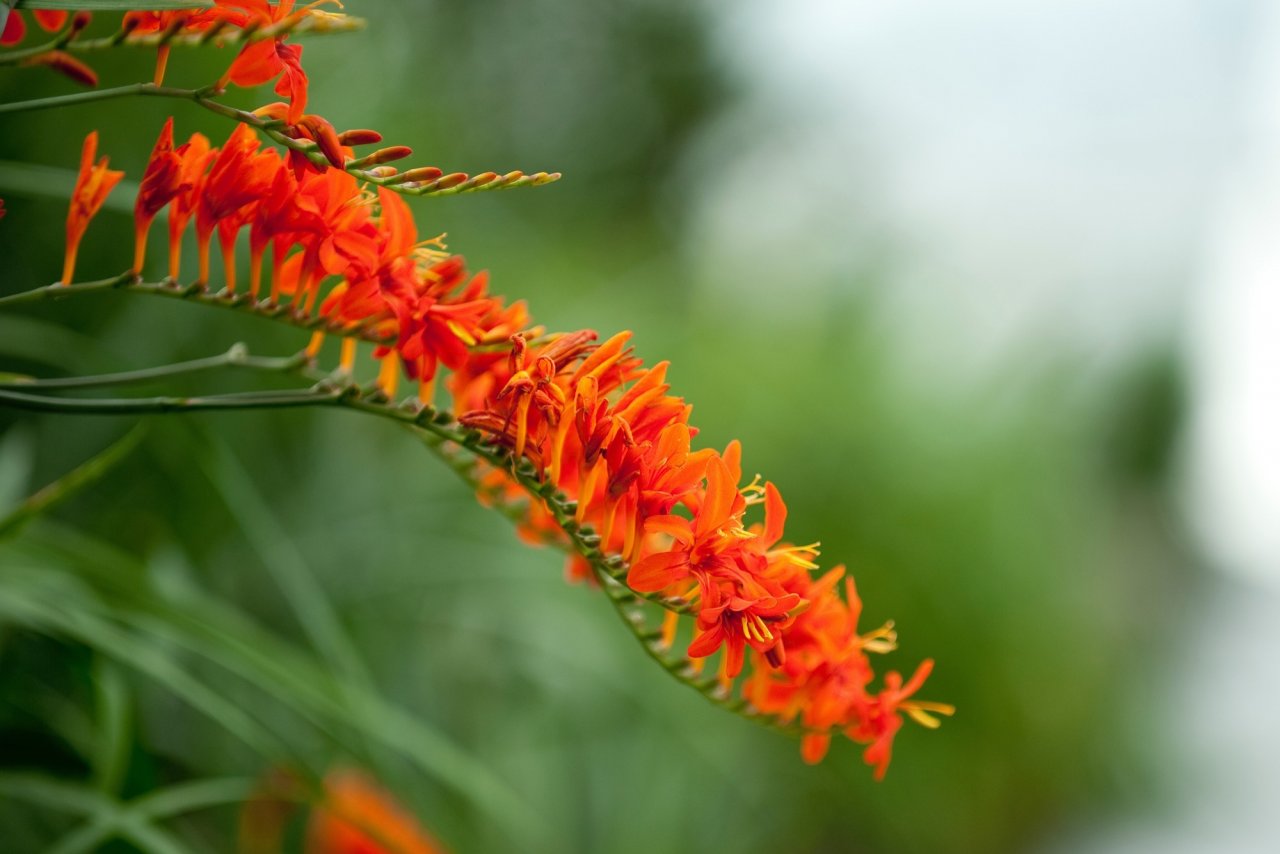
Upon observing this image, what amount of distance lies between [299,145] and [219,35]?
0.08ft

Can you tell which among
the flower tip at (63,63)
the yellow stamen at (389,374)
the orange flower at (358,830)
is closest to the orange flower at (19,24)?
the flower tip at (63,63)

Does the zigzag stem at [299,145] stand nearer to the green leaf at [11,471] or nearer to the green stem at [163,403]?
the green stem at [163,403]

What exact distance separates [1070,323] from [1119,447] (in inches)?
39.6

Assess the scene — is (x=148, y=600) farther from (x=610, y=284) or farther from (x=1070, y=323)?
(x=1070, y=323)

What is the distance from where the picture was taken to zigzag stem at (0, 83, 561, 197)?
8.8 inches

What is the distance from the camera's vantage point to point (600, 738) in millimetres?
1067

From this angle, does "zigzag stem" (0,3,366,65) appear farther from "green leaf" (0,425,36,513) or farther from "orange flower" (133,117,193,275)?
"green leaf" (0,425,36,513)

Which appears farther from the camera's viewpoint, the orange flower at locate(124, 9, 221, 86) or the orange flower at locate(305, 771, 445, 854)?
the orange flower at locate(305, 771, 445, 854)

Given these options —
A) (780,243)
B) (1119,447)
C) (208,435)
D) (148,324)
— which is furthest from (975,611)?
(1119,447)

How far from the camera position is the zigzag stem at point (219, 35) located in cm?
21

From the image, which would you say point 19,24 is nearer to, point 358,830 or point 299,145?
point 299,145

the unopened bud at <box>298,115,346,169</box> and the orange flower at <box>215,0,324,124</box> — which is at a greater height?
the orange flower at <box>215,0,324,124</box>

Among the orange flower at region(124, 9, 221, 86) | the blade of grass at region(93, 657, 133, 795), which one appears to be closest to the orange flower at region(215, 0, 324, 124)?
the orange flower at region(124, 9, 221, 86)

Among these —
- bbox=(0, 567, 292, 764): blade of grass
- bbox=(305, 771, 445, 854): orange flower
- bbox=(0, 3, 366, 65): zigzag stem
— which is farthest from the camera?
bbox=(305, 771, 445, 854): orange flower
